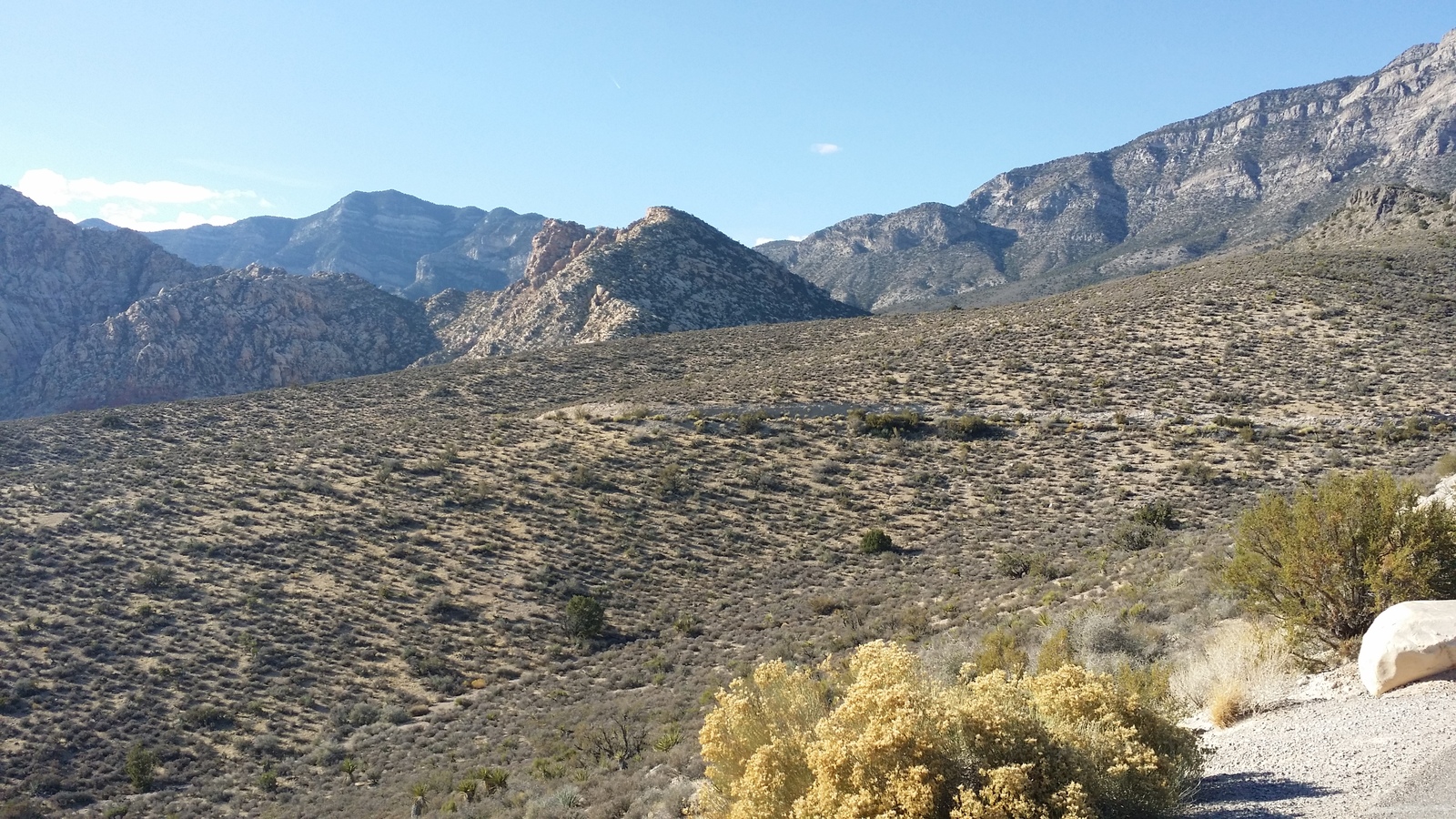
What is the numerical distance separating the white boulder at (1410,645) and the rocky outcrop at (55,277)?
108m

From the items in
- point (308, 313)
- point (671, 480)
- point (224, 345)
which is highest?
point (308, 313)

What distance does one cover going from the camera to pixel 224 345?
272 feet

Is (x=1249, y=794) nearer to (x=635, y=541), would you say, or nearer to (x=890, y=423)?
(x=635, y=541)

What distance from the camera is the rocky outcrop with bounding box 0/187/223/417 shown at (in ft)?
289

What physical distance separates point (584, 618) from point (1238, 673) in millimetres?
15279

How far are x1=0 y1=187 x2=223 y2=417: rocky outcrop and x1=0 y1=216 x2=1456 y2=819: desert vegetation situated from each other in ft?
211

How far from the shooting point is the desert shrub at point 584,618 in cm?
2025

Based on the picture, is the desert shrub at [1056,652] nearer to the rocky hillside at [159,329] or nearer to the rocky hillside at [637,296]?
the rocky hillside at [637,296]

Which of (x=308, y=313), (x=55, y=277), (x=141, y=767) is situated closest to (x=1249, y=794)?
(x=141, y=767)

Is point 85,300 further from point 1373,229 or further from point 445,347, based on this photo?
point 1373,229

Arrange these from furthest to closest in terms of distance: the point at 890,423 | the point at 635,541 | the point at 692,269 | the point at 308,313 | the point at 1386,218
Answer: the point at 308,313 → the point at 692,269 → the point at 1386,218 → the point at 890,423 → the point at 635,541

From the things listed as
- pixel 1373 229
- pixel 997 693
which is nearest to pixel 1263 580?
pixel 997 693

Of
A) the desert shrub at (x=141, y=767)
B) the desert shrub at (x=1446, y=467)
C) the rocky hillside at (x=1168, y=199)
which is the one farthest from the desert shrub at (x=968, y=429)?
the rocky hillside at (x=1168, y=199)

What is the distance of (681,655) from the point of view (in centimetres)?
1822
